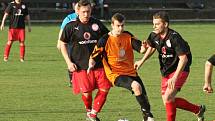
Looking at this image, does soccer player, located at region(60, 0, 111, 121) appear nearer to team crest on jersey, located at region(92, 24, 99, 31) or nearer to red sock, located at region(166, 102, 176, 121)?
team crest on jersey, located at region(92, 24, 99, 31)

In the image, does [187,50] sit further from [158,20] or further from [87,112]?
[87,112]

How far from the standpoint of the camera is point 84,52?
10711 millimetres

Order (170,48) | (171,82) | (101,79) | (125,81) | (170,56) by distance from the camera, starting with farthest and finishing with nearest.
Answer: (101,79) < (125,81) < (170,56) < (170,48) < (171,82)

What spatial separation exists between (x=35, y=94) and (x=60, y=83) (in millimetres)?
1892

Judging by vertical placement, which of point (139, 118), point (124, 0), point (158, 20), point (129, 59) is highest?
point (158, 20)

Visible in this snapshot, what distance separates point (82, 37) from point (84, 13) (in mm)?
414

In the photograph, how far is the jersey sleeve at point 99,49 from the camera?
1023 centimetres

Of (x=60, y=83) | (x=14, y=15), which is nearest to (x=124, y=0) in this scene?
(x=14, y=15)

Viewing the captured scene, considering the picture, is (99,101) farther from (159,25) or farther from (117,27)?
(159,25)

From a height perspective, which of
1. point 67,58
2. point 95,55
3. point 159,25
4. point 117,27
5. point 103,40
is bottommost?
point 67,58

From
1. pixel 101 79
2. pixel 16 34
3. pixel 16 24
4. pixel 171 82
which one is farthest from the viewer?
pixel 16 34

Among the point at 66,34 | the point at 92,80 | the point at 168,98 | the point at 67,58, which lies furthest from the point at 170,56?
the point at 66,34

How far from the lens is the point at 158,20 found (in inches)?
373

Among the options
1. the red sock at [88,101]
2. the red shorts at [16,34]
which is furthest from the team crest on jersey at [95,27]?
the red shorts at [16,34]
